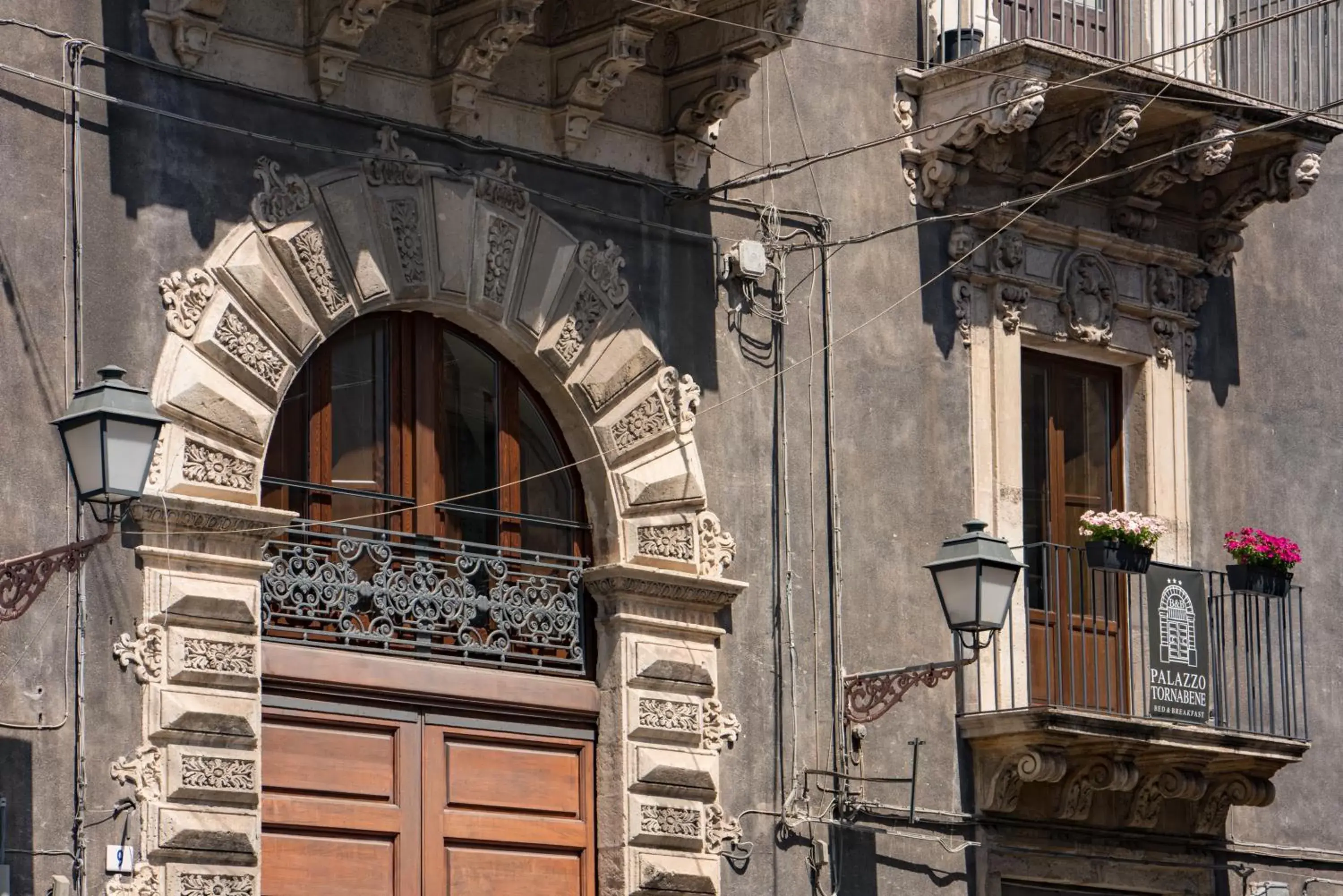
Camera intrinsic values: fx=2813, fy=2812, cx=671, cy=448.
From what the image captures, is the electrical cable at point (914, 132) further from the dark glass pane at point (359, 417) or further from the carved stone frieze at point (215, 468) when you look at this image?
the carved stone frieze at point (215, 468)

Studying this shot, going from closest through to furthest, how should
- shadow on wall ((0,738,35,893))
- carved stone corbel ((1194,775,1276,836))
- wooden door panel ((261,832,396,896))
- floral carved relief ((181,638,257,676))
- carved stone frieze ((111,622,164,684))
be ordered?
shadow on wall ((0,738,35,893)) → carved stone frieze ((111,622,164,684)) → floral carved relief ((181,638,257,676)) → wooden door panel ((261,832,396,896)) → carved stone corbel ((1194,775,1276,836))

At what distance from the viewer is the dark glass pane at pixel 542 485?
43.1 ft

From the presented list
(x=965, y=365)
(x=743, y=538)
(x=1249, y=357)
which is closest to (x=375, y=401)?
(x=743, y=538)

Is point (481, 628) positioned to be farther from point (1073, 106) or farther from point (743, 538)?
point (1073, 106)

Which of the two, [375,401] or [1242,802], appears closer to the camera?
[375,401]

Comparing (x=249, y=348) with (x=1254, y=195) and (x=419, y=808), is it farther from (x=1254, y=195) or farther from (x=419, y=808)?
(x=1254, y=195)

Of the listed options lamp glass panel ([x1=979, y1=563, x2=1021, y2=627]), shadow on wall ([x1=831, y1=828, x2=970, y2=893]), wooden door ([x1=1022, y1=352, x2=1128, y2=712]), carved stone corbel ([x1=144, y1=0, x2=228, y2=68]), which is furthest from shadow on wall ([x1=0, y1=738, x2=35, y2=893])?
wooden door ([x1=1022, y1=352, x2=1128, y2=712])

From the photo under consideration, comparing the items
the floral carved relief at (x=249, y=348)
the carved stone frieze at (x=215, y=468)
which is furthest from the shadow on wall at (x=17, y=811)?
the floral carved relief at (x=249, y=348)

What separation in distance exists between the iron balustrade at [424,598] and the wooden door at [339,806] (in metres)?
0.38

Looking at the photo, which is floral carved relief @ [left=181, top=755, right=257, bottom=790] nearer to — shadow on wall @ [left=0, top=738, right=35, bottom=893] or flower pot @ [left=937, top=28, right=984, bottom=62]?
shadow on wall @ [left=0, top=738, right=35, bottom=893]

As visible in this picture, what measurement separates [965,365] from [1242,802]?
2813 mm

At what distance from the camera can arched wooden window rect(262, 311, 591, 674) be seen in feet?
40.2

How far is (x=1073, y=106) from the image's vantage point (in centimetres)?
1472

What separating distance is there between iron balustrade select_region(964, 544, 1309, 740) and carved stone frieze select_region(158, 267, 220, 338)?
4.69 m
